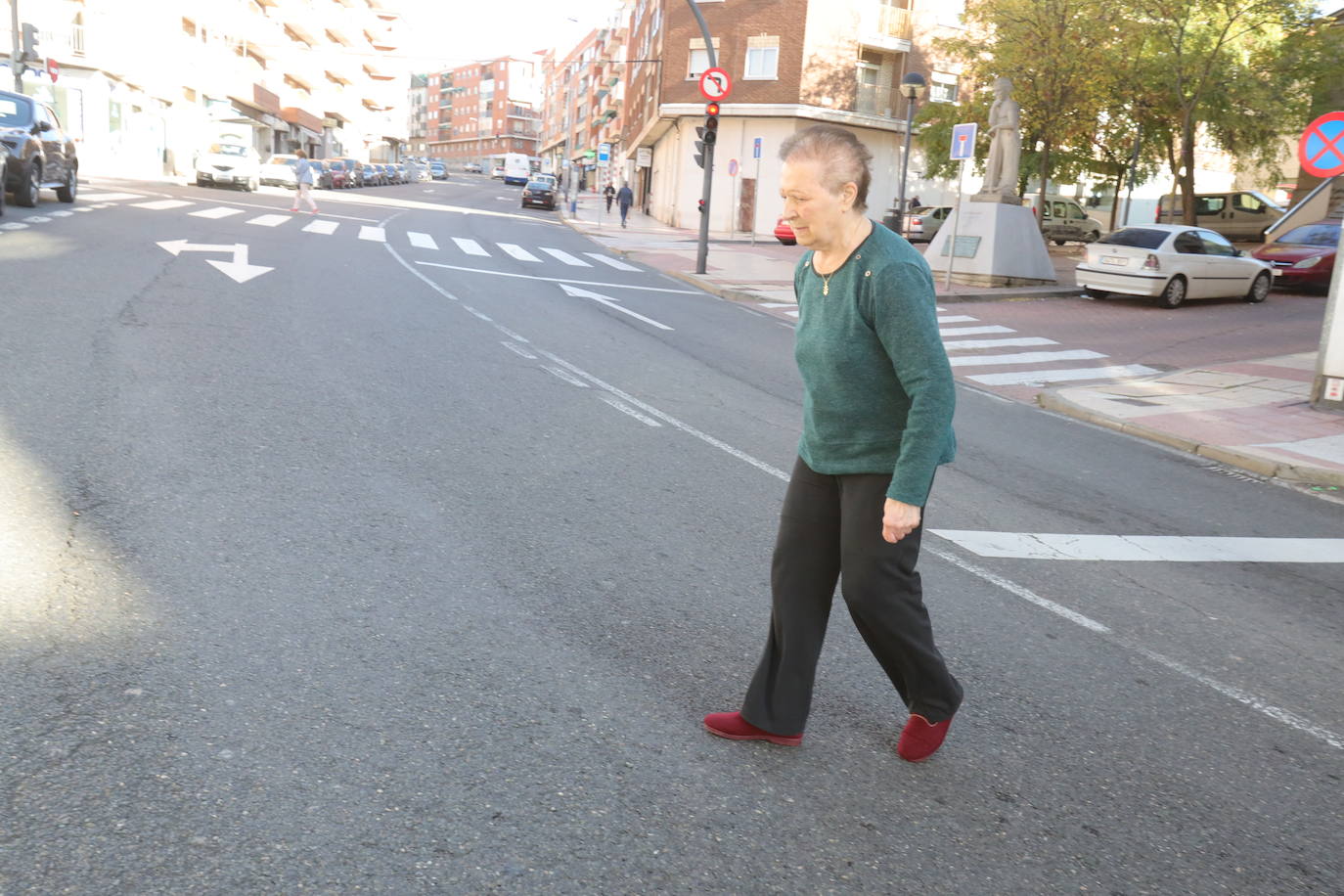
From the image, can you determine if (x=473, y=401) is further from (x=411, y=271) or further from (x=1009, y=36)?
(x=1009, y=36)

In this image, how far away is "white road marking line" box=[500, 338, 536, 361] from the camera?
31.5 feet

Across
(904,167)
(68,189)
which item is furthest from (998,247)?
(68,189)

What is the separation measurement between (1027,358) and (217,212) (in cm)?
1709

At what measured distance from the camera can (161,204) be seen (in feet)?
75.0

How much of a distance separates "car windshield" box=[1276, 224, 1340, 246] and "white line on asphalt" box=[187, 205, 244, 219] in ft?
75.3

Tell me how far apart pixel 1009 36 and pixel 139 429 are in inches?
1133

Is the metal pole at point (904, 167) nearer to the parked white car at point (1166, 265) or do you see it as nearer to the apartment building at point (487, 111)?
the parked white car at point (1166, 265)

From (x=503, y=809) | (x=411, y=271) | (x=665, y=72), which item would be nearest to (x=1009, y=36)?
(x=665, y=72)

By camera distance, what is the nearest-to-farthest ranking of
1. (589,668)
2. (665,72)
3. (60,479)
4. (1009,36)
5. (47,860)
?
1. (47,860)
2. (589,668)
3. (60,479)
4. (1009,36)
5. (665,72)

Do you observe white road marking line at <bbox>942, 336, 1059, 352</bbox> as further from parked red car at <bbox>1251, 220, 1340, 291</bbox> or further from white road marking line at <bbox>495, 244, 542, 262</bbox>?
parked red car at <bbox>1251, 220, 1340, 291</bbox>

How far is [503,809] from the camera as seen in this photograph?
2.73m

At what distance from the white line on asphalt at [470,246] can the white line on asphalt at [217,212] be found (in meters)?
4.69

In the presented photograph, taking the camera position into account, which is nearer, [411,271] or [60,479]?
[60,479]

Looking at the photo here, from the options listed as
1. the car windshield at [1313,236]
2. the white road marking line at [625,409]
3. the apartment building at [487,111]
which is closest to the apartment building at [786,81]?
the car windshield at [1313,236]
